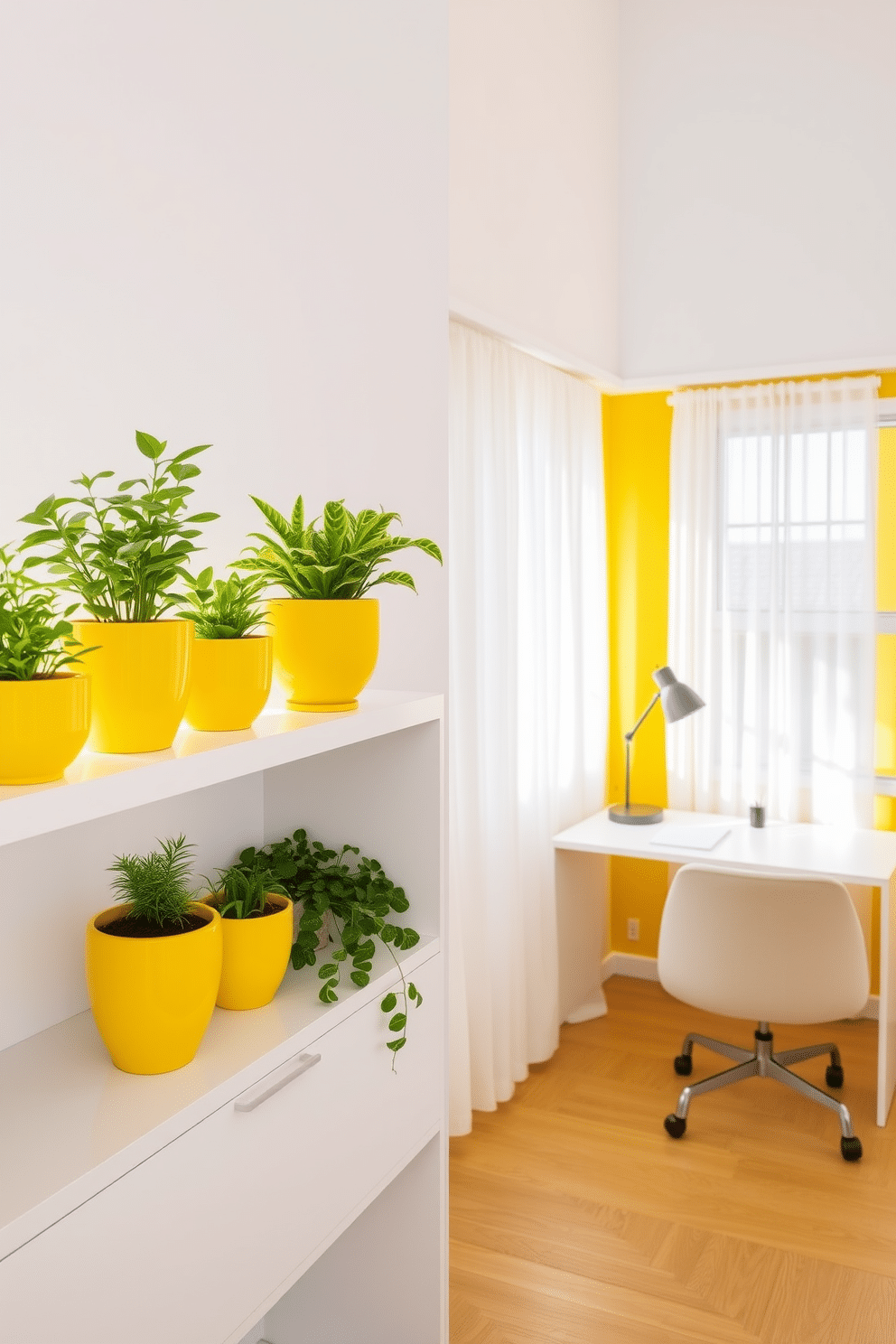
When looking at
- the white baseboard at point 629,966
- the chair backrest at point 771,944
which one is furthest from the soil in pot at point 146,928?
the white baseboard at point 629,966

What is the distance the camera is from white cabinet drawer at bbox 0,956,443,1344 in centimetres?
98

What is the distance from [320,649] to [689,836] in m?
2.35

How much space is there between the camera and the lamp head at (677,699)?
3492 mm

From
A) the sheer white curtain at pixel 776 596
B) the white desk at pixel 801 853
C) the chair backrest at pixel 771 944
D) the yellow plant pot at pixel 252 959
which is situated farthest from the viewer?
the sheer white curtain at pixel 776 596

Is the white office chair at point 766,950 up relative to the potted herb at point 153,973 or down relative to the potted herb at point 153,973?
down

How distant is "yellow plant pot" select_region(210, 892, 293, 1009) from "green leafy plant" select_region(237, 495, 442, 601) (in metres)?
0.43

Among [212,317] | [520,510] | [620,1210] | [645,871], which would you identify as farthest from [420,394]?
[645,871]

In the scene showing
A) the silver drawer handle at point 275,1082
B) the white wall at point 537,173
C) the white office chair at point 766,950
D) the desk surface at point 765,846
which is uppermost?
the white wall at point 537,173

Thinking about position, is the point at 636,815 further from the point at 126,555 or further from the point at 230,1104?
the point at 126,555

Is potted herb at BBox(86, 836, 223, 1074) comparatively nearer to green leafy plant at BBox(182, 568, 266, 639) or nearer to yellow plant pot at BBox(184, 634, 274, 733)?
yellow plant pot at BBox(184, 634, 274, 733)

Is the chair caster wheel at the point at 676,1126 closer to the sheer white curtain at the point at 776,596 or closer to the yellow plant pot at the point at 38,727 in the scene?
the sheer white curtain at the point at 776,596

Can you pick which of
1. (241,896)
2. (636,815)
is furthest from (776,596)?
(241,896)

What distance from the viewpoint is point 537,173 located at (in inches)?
129

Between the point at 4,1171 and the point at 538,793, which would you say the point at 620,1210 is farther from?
the point at 4,1171
